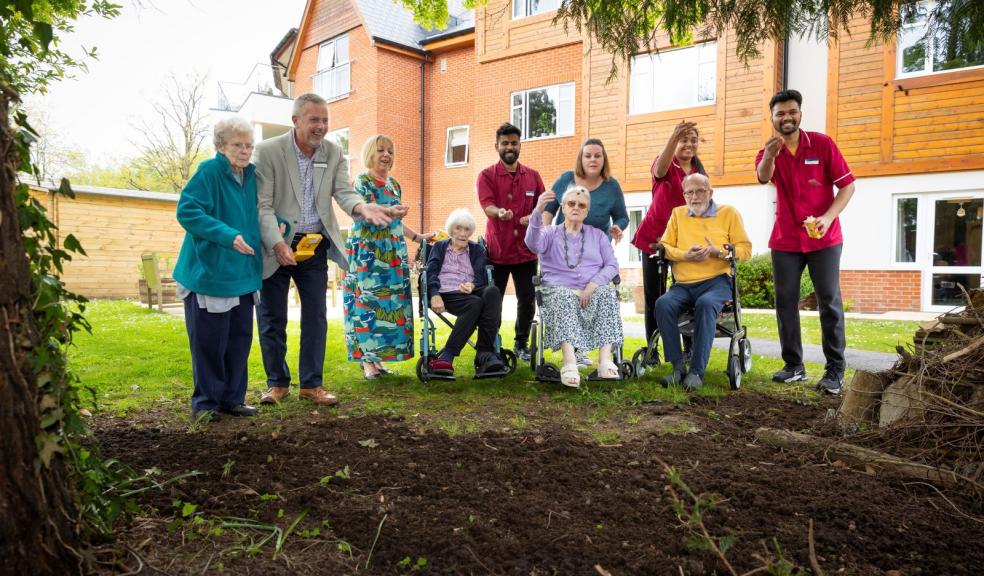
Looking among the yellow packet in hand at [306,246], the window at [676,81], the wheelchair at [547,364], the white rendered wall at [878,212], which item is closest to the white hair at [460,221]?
the wheelchair at [547,364]

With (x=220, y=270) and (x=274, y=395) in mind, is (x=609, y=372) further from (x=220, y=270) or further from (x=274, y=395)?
(x=220, y=270)

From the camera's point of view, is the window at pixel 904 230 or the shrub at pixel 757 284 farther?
the shrub at pixel 757 284

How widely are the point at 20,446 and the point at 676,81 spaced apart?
1457 cm

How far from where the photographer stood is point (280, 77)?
28.1 metres

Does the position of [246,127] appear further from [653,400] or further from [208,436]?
[653,400]

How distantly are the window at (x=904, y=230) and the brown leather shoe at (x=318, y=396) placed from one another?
37.6ft

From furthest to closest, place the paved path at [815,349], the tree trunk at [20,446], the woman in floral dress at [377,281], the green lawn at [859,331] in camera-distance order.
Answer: the green lawn at [859,331] → the paved path at [815,349] → the woman in floral dress at [377,281] → the tree trunk at [20,446]

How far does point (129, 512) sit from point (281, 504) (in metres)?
0.49

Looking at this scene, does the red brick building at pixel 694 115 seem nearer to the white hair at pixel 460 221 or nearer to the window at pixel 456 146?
the window at pixel 456 146

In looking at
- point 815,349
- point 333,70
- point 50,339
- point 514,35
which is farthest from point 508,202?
point 333,70

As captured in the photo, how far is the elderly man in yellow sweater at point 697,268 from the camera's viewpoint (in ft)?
15.3

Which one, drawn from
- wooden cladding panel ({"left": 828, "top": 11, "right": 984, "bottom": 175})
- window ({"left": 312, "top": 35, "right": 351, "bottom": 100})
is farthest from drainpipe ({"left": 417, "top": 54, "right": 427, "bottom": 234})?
wooden cladding panel ({"left": 828, "top": 11, "right": 984, "bottom": 175})

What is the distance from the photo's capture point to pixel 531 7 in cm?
1672

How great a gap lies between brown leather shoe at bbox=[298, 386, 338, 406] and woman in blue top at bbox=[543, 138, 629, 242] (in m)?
2.24
